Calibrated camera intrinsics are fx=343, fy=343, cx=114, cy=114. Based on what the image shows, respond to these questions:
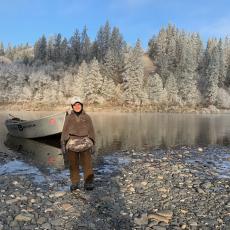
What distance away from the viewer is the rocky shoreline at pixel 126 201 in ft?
28.4

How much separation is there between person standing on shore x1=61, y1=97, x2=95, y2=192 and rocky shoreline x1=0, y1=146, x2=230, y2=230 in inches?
28.6

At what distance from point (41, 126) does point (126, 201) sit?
21.2m

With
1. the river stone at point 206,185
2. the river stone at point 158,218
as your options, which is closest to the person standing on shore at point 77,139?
the river stone at point 158,218

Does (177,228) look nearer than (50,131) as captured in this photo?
Yes

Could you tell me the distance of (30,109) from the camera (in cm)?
9762

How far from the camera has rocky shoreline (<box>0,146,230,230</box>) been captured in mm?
8648

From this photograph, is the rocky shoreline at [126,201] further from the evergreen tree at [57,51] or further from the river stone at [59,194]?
the evergreen tree at [57,51]

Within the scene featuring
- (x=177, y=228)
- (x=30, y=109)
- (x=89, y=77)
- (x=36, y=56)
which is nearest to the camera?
(x=177, y=228)

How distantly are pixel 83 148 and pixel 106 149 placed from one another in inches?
526

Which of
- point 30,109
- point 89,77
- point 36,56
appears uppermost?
point 36,56

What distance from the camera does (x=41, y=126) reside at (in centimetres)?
Result: 3045

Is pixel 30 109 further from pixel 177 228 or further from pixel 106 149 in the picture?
pixel 177 228

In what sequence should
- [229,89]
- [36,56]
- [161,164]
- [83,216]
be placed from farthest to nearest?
[36,56] < [229,89] < [161,164] < [83,216]

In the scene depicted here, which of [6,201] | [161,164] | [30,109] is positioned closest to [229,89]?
[30,109]
